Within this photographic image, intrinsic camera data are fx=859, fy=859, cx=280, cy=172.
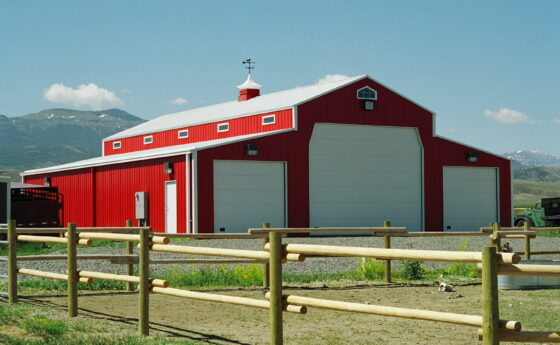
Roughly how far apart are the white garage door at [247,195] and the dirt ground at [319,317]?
55.1ft

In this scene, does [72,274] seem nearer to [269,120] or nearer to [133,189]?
[133,189]

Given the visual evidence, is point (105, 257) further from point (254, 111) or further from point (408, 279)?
point (254, 111)

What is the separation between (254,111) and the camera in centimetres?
3897

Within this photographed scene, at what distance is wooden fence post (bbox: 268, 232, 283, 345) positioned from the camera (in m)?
→ 7.93

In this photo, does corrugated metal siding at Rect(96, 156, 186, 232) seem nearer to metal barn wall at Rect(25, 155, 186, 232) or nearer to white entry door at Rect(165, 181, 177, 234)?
metal barn wall at Rect(25, 155, 186, 232)

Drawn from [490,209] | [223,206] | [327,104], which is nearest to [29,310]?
[223,206]

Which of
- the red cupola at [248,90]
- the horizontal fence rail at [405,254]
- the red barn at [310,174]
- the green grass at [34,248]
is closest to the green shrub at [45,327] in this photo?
the horizontal fence rail at [405,254]

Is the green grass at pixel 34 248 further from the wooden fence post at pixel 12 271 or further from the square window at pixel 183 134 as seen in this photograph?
the square window at pixel 183 134

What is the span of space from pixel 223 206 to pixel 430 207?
10.2 m

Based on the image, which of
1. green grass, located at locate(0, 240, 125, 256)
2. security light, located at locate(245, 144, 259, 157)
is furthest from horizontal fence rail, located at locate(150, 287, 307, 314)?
security light, located at locate(245, 144, 259, 157)

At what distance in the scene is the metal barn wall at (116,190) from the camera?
3286cm

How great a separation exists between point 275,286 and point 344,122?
92.1 ft

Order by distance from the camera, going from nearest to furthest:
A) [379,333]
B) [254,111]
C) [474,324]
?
1. [474,324]
2. [379,333]
3. [254,111]

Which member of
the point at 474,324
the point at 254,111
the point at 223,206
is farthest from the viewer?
the point at 254,111
